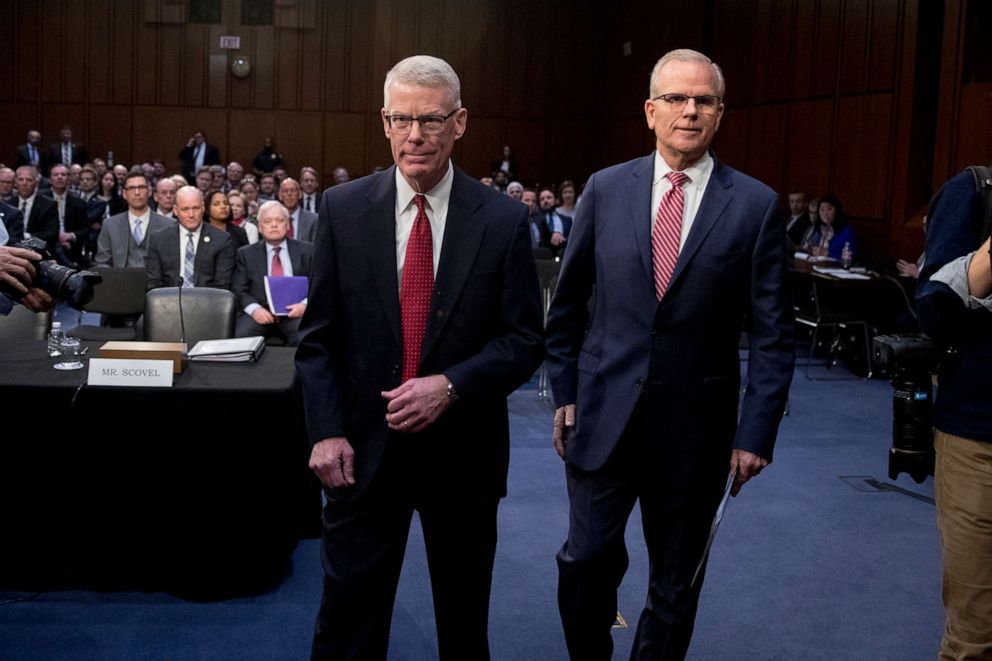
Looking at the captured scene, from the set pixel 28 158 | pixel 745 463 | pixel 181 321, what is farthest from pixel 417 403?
pixel 28 158

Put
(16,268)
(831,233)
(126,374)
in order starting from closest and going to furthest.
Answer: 1. (16,268)
2. (126,374)
3. (831,233)

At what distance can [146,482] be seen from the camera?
3520 millimetres

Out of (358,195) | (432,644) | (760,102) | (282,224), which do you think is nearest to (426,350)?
(358,195)

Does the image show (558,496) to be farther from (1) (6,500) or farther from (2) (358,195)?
(2) (358,195)

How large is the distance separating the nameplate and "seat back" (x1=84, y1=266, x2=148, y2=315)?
3.27 m

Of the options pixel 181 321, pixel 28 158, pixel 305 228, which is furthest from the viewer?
pixel 28 158

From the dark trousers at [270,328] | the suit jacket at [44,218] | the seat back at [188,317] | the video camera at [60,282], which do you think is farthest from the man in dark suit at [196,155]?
the video camera at [60,282]

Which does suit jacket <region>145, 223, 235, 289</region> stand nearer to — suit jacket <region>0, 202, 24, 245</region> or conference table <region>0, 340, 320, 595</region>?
suit jacket <region>0, 202, 24, 245</region>

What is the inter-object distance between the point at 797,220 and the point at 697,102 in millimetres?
8733

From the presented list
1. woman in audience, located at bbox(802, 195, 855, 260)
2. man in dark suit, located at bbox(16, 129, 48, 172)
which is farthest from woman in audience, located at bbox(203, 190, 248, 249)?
man in dark suit, located at bbox(16, 129, 48, 172)

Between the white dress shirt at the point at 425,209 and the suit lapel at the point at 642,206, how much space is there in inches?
17.7

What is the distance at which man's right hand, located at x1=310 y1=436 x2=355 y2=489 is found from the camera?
2139mm

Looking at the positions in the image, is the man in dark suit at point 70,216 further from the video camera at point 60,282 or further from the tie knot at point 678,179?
the tie knot at point 678,179

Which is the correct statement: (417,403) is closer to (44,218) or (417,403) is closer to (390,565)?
(390,565)
